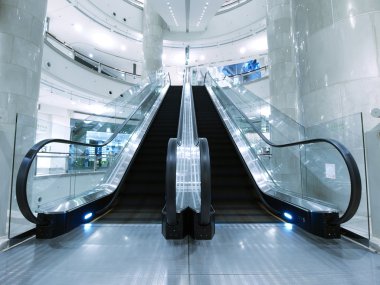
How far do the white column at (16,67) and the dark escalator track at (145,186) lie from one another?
1504 millimetres

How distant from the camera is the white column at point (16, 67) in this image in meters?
3.21

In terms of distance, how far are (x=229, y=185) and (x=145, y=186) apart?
1479 millimetres

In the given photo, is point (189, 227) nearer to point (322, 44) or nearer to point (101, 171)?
point (101, 171)

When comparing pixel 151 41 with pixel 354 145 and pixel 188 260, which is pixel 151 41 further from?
pixel 188 260

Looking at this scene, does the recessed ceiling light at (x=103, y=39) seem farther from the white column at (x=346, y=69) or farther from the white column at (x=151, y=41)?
the white column at (x=346, y=69)

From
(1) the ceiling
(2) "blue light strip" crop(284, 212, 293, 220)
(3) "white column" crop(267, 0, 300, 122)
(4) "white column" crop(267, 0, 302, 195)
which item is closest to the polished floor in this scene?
(2) "blue light strip" crop(284, 212, 293, 220)

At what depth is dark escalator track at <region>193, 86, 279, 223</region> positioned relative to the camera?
340 centimetres

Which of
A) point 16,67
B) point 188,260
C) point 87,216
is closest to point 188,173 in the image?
point 87,216

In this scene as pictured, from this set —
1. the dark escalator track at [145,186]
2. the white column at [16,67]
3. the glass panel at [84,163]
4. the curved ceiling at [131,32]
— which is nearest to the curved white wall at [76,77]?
the curved ceiling at [131,32]

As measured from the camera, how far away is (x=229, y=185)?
425cm

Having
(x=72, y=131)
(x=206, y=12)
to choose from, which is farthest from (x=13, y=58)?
(x=206, y=12)

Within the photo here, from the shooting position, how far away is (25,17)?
3.68 metres

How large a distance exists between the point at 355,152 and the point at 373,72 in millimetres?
1077

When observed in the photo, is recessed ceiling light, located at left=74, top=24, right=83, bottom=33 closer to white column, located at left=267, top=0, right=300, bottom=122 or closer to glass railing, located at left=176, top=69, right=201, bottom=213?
white column, located at left=267, top=0, right=300, bottom=122
